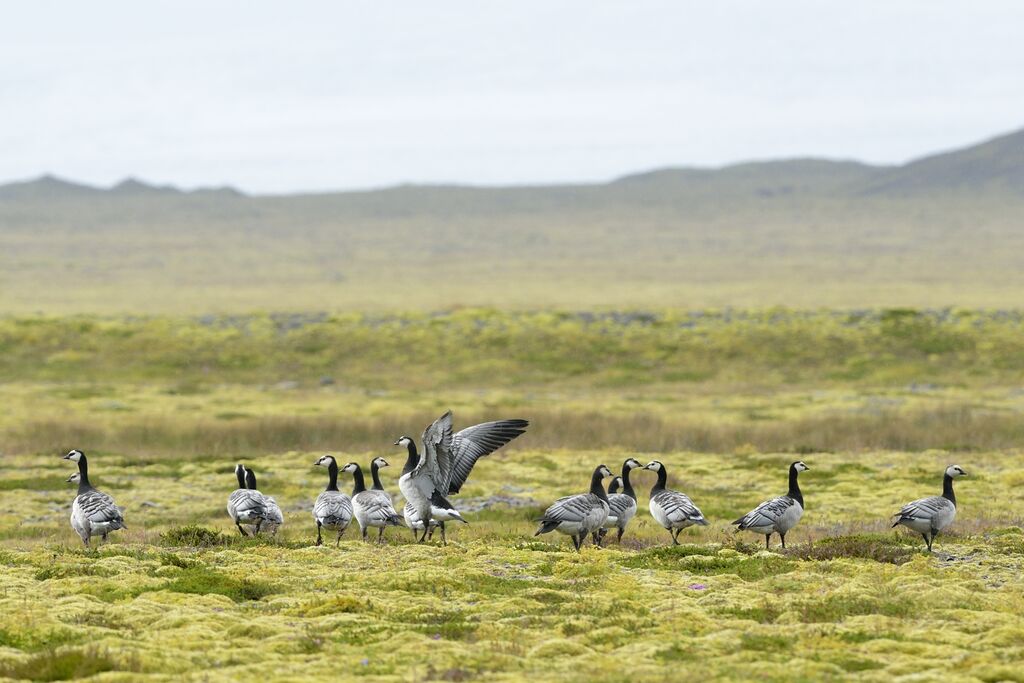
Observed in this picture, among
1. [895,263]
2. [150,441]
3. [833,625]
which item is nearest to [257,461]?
[150,441]

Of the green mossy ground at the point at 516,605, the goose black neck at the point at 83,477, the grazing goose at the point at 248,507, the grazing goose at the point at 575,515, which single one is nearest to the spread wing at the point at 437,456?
the green mossy ground at the point at 516,605

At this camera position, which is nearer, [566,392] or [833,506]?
[833,506]

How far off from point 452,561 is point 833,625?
7.01 metres

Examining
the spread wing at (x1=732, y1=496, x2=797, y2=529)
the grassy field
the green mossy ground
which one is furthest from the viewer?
the spread wing at (x1=732, y1=496, x2=797, y2=529)

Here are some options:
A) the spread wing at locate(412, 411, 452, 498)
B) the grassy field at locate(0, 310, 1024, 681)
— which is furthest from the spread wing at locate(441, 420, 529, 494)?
the grassy field at locate(0, 310, 1024, 681)

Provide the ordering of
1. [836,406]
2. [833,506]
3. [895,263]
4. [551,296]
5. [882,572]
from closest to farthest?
[882,572] → [833,506] → [836,406] → [551,296] → [895,263]

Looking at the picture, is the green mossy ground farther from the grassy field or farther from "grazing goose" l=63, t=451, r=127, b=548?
"grazing goose" l=63, t=451, r=127, b=548

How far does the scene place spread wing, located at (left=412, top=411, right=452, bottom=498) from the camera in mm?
21094

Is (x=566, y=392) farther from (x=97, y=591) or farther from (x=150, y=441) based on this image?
(x=97, y=591)

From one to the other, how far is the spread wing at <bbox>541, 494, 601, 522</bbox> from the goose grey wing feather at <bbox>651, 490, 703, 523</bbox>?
172 centimetres

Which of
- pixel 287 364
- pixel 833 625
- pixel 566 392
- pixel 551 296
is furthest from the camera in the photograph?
pixel 551 296

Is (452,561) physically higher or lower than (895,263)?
lower

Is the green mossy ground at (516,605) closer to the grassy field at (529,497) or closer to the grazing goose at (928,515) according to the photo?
the grassy field at (529,497)

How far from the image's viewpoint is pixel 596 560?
66.2 ft
